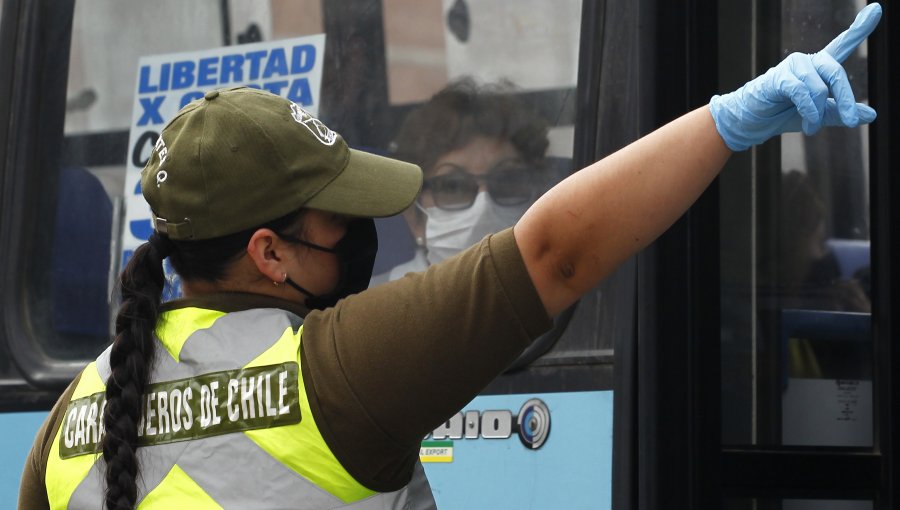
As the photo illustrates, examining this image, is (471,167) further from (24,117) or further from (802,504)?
(24,117)

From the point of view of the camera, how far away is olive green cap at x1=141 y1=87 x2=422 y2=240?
182cm

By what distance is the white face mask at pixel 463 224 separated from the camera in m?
3.28

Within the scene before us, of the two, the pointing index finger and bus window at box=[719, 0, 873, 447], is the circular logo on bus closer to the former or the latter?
bus window at box=[719, 0, 873, 447]

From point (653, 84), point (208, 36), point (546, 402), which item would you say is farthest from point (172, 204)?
point (208, 36)

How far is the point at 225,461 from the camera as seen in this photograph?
5.74 feet

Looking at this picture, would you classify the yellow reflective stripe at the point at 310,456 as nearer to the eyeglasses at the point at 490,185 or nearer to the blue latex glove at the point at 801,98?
the blue latex glove at the point at 801,98

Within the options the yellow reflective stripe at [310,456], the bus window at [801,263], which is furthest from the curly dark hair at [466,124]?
the yellow reflective stripe at [310,456]

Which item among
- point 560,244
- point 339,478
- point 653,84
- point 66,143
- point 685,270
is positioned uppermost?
point 66,143

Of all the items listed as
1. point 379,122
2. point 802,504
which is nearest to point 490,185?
point 379,122

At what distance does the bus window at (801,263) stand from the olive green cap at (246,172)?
973mm

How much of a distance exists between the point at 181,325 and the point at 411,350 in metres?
0.36

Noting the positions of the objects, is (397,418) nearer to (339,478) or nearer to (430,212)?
(339,478)

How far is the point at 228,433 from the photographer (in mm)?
1759

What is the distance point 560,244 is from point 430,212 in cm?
177
